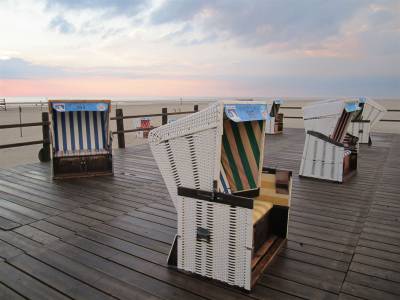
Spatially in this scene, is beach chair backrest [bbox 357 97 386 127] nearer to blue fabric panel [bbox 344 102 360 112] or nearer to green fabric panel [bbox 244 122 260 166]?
blue fabric panel [bbox 344 102 360 112]

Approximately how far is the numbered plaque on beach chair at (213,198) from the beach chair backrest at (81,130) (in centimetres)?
311

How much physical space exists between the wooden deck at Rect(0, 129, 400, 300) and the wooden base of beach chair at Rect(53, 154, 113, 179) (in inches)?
10.3

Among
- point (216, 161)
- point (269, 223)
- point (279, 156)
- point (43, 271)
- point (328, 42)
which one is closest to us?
point (216, 161)

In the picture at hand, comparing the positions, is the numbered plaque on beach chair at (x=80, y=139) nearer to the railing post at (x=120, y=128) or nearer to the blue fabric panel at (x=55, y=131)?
the blue fabric panel at (x=55, y=131)

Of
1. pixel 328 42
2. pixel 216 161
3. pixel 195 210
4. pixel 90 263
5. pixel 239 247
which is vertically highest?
pixel 328 42

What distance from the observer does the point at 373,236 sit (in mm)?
2840

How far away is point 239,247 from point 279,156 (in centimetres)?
518

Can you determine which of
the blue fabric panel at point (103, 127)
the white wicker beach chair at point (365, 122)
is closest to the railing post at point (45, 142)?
the blue fabric panel at point (103, 127)

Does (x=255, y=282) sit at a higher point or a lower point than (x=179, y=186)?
lower

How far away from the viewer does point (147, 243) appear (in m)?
2.67

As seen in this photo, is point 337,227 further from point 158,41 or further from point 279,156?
point 158,41

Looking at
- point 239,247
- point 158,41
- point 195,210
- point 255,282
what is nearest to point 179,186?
point 195,210

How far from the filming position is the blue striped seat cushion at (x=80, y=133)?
5137 mm

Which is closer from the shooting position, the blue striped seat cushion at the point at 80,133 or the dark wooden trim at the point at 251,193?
the dark wooden trim at the point at 251,193
